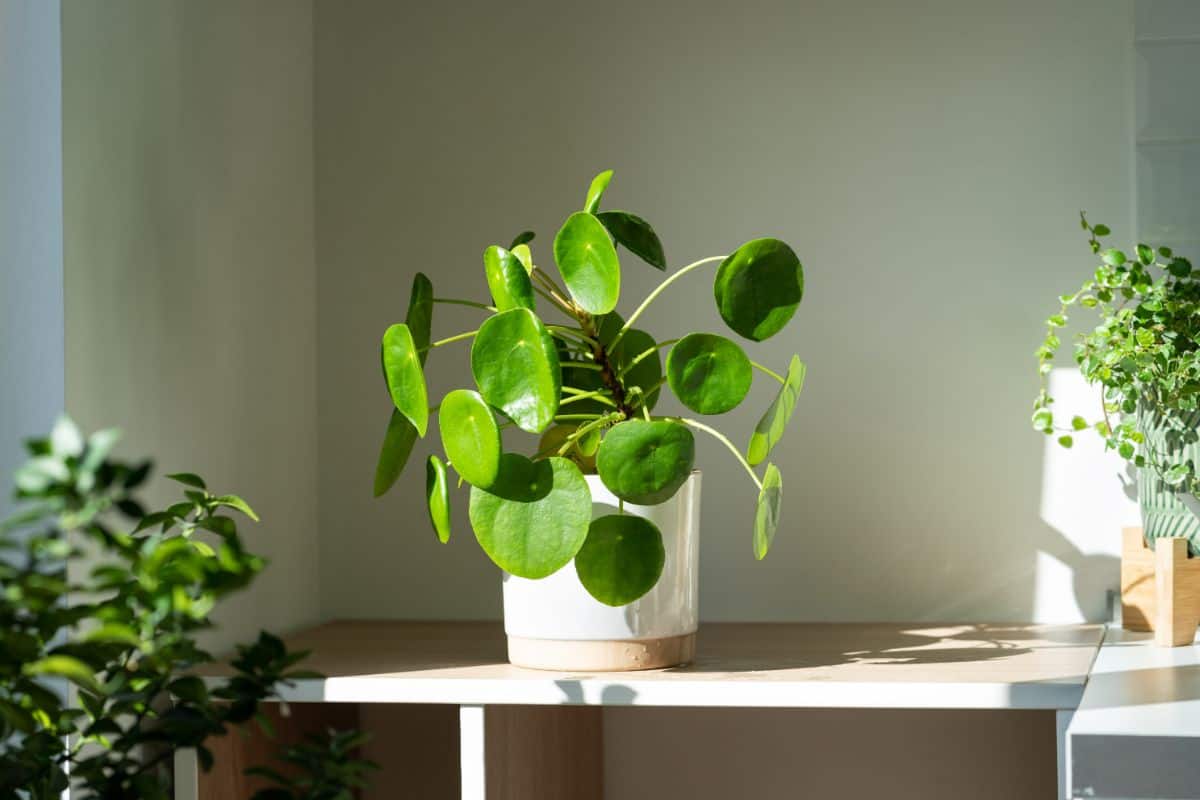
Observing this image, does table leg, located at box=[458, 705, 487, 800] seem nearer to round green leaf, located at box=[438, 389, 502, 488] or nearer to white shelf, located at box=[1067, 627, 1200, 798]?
round green leaf, located at box=[438, 389, 502, 488]

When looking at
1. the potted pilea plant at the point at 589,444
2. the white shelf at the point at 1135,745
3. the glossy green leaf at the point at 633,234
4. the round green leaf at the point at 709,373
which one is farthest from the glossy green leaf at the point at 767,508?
the white shelf at the point at 1135,745

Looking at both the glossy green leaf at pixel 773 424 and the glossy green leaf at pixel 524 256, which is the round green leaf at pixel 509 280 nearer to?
the glossy green leaf at pixel 524 256

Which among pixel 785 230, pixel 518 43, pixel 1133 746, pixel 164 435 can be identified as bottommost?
pixel 1133 746

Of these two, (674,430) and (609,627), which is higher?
(674,430)

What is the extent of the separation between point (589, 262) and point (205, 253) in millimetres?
601

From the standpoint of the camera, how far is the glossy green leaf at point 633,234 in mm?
1407

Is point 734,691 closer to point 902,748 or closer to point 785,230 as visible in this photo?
point 902,748

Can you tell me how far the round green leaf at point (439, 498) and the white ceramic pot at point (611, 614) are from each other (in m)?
0.12

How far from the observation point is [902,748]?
1.91m

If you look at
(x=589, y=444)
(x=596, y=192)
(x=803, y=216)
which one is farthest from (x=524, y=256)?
(x=803, y=216)

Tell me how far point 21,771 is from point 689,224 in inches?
51.8

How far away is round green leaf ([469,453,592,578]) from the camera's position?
131 centimetres

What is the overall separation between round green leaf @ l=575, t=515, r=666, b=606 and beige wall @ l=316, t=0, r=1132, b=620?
61 centimetres

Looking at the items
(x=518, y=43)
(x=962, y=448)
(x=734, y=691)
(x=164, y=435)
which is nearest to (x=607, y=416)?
(x=734, y=691)
